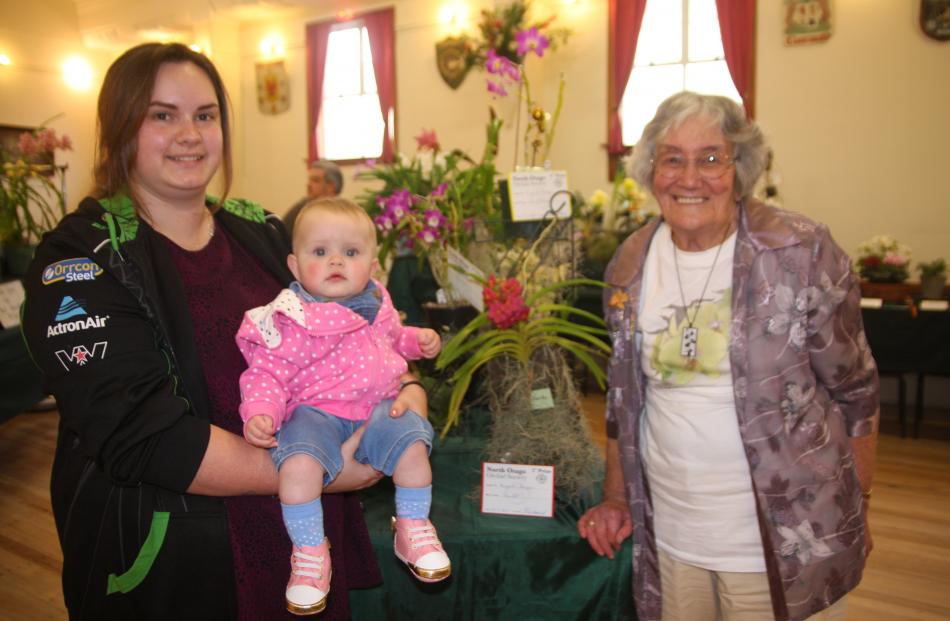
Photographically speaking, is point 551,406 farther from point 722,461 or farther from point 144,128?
point 144,128

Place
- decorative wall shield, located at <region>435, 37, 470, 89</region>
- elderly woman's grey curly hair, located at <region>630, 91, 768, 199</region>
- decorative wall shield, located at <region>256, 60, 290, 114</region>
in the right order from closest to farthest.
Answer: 1. elderly woman's grey curly hair, located at <region>630, 91, 768, 199</region>
2. decorative wall shield, located at <region>435, 37, 470, 89</region>
3. decorative wall shield, located at <region>256, 60, 290, 114</region>

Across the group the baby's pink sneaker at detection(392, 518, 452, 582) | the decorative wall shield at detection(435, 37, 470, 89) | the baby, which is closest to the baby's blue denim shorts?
the baby

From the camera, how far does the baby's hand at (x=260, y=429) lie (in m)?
1.09

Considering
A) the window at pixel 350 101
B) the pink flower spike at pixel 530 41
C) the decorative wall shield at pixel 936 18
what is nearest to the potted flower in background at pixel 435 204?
the pink flower spike at pixel 530 41

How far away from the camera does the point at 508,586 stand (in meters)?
1.57

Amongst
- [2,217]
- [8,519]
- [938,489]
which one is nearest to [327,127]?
[2,217]

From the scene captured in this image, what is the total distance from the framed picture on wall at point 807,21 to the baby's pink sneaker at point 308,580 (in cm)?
625

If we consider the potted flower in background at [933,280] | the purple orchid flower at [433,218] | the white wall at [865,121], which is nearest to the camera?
the purple orchid flower at [433,218]

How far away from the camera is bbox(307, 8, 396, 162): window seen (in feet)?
26.8

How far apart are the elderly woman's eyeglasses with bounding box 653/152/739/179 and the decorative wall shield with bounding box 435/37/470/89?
21.3 ft

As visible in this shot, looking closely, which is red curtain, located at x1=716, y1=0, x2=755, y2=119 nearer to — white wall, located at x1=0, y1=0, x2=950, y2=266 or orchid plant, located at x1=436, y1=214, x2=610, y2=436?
white wall, located at x1=0, y1=0, x2=950, y2=266

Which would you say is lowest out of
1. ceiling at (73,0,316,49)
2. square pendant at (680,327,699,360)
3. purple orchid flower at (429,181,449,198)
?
square pendant at (680,327,699,360)

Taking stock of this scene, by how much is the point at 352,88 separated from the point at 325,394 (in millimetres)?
8041

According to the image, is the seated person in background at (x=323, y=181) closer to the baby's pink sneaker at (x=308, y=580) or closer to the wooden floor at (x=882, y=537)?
the wooden floor at (x=882, y=537)
